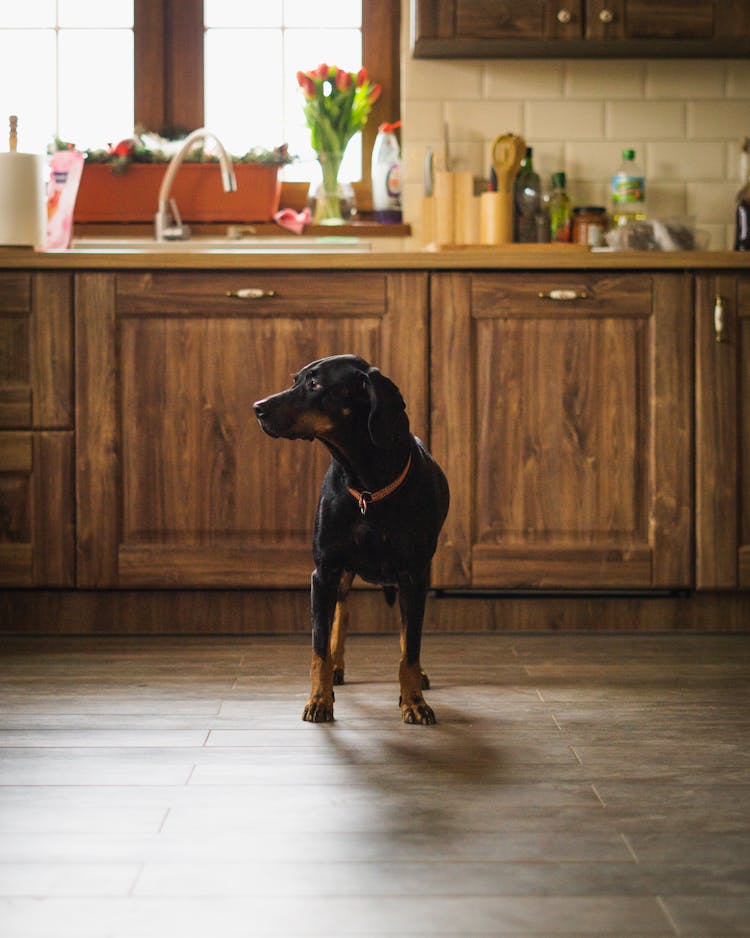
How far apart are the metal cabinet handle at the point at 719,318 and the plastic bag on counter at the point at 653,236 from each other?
1.17 feet

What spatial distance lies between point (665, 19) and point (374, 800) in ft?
7.25

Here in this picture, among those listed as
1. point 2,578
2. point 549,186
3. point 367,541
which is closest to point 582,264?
point 549,186

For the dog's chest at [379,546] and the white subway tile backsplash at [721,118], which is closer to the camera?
the dog's chest at [379,546]

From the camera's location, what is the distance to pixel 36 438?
2711 millimetres

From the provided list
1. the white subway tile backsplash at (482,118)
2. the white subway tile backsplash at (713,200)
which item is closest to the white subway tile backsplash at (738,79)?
the white subway tile backsplash at (713,200)

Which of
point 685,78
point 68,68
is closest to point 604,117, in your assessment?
point 685,78

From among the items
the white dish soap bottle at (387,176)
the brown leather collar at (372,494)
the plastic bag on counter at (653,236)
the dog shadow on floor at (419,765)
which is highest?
the white dish soap bottle at (387,176)

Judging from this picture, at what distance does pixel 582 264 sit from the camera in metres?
2.67

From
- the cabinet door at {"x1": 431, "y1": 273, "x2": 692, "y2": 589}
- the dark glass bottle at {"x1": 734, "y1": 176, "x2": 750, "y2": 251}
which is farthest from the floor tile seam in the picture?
the dark glass bottle at {"x1": 734, "y1": 176, "x2": 750, "y2": 251}

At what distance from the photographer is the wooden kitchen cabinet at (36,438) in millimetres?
2701

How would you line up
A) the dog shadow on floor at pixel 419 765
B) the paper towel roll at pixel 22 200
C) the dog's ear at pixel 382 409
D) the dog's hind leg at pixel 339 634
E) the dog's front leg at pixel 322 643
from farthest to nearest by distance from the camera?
1. the paper towel roll at pixel 22 200
2. the dog's hind leg at pixel 339 634
3. the dog's front leg at pixel 322 643
4. the dog's ear at pixel 382 409
5. the dog shadow on floor at pixel 419 765

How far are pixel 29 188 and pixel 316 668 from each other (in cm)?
148

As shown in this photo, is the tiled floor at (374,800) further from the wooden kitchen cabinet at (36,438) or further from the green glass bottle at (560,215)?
the green glass bottle at (560,215)

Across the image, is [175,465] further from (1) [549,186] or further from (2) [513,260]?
(1) [549,186]
